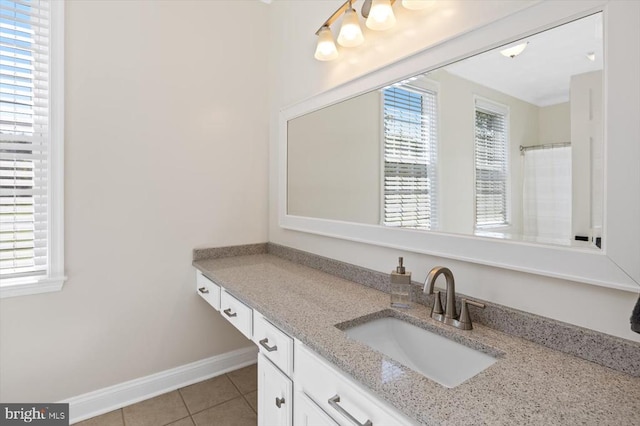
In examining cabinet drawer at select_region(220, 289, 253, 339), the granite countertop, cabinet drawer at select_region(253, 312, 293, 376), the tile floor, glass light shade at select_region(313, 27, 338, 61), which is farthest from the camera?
the tile floor

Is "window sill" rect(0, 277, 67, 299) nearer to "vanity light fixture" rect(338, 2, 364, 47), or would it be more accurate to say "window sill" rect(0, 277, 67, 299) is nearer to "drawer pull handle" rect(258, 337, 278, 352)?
"drawer pull handle" rect(258, 337, 278, 352)

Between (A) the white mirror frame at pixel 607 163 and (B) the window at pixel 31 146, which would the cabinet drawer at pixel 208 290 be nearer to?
(B) the window at pixel 31 146

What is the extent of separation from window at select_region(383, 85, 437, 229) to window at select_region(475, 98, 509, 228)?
0.57ft

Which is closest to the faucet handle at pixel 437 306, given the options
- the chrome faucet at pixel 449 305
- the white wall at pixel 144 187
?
the chrome faucet at pixel 449 305

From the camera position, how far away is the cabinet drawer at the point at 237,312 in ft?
4.78

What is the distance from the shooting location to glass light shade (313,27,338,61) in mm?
1699

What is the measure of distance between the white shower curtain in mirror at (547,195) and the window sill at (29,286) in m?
2.20

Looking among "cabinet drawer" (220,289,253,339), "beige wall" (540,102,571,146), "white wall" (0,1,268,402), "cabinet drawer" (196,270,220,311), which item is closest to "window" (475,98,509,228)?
"beige wall" (540,102,571,146)

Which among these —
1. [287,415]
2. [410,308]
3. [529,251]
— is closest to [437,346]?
[410,308]

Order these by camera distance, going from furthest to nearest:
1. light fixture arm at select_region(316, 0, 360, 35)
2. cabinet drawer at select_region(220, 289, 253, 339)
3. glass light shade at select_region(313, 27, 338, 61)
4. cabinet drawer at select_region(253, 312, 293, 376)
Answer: glass light shade at select_region(313, 27, 338, 61) < light fixture arm at select_region(316, 0, 360, 35) < cabinet drawer at select_region(220, 289, 253, 339) < cabinet drawer at select_region(253, 312, 293, 376)

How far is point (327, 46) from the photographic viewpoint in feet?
5.58

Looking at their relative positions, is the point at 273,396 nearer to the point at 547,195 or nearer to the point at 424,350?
the point at 424,350

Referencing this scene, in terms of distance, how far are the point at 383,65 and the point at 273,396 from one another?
1.47m

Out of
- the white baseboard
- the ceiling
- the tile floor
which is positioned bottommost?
the tile floor
